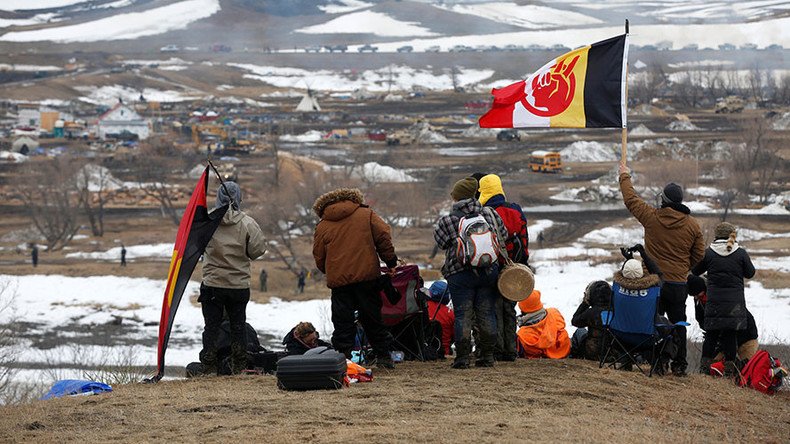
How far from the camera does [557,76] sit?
1059 centimetres

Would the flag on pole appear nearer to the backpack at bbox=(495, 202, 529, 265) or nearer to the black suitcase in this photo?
the backpack at bbox=(495, 202, 529, 265)

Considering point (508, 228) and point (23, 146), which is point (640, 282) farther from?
point (23, 146)

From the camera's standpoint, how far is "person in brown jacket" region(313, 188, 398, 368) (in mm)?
8703


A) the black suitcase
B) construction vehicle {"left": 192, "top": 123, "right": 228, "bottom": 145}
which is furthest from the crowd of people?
construction vehicle {"left": 192, "top": 123, "right": 228, "bottom": 145}

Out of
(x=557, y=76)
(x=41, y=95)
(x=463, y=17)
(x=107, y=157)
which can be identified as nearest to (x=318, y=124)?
(x=107, y=157)

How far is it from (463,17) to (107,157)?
134444 mm

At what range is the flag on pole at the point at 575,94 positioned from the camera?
10.4m

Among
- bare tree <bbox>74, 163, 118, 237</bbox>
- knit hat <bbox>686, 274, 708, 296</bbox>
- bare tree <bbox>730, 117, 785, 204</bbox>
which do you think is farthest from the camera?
bare tree <bbox>730, 117, 785, 204</bbox>

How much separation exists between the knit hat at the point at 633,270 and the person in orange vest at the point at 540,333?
3.86ft

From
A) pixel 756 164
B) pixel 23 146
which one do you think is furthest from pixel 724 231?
pixel 23 146

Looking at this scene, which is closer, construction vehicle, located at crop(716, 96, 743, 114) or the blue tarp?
the blue tarp

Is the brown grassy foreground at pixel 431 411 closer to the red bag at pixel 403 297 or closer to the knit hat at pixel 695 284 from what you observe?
the red bag at pixel 403 297

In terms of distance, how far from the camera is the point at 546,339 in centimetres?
977

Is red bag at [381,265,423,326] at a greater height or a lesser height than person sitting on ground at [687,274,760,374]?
greater
